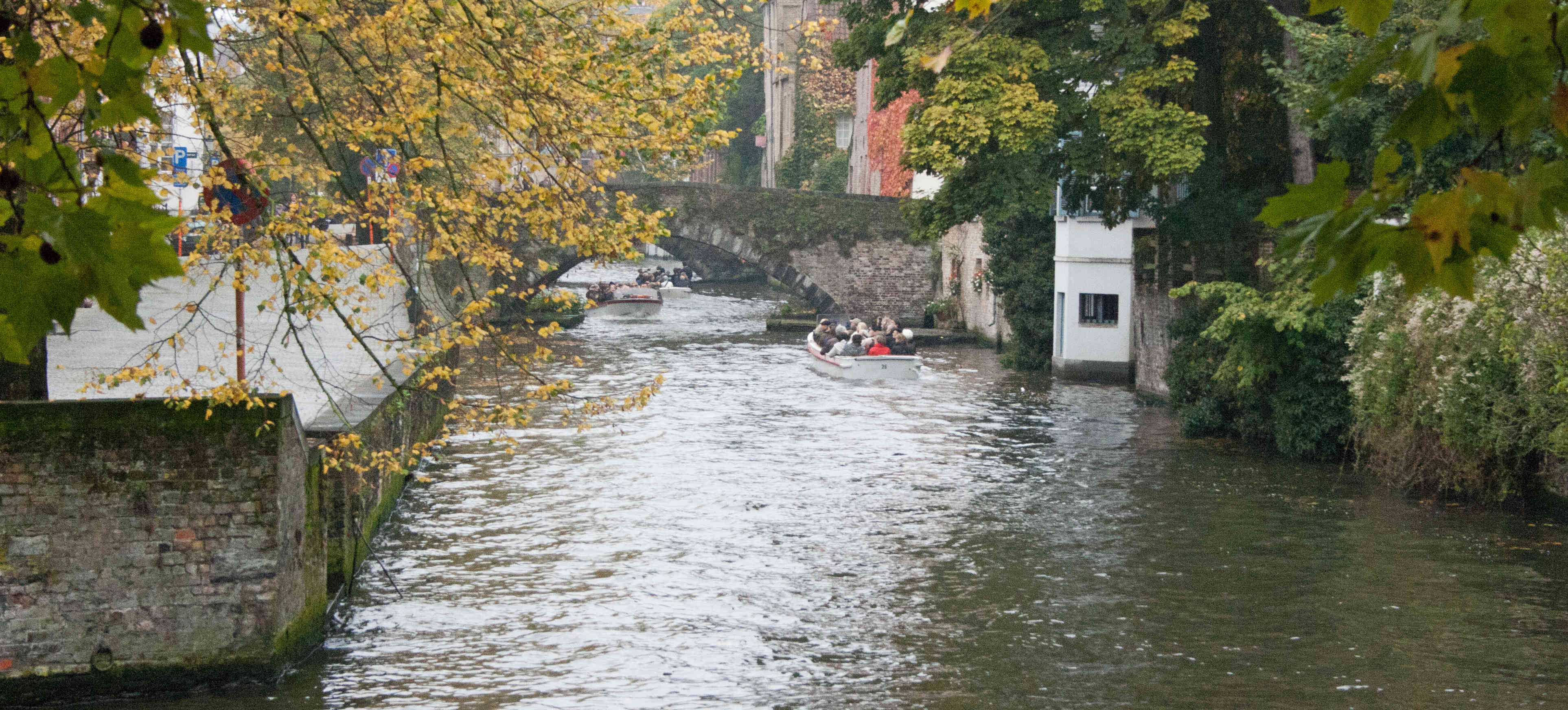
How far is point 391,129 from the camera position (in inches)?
291

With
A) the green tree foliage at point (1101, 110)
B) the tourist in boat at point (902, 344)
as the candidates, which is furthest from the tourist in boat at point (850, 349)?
the green tree foliage at point (1101, 110)

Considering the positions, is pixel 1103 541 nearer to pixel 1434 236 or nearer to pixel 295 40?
pixel 295 40

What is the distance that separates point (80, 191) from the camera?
8.46 ft

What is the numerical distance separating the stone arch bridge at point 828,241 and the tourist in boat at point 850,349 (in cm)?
882

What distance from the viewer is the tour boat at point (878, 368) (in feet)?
82.7

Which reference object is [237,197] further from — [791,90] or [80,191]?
[791,90]

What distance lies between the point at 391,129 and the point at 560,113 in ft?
2.88

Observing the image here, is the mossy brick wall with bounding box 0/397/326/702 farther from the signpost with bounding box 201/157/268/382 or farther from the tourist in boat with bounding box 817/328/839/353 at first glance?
the tourist in boat with bounding box 817/328/839/353

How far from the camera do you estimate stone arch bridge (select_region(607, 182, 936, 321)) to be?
35.5 m

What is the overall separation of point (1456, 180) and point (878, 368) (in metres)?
22.7

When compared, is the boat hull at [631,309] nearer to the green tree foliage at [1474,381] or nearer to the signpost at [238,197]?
the green tree foliage at [1474,381]

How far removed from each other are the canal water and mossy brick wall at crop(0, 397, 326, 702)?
0.40m

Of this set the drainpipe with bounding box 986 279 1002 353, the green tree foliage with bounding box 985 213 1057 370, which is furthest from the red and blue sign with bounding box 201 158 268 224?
the drainpipe with bounding box 986 279 1002 353

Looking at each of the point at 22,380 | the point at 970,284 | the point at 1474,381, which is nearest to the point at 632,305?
the point at 970,284
